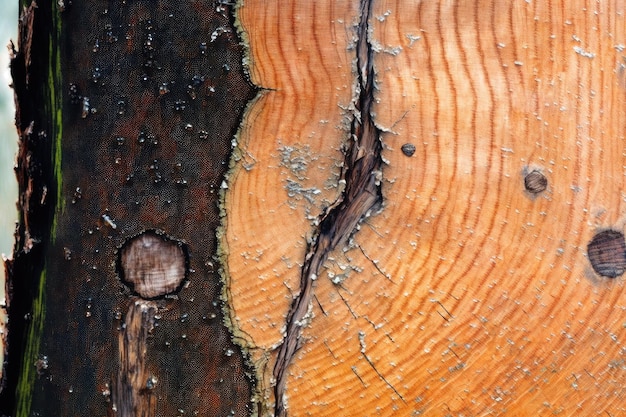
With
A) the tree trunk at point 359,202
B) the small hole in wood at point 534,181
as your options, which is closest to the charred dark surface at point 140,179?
the tree trunk at point 359,202

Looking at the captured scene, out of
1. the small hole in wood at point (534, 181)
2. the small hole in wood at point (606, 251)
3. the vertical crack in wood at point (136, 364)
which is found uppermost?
the small hole in wood at point (534, 181)

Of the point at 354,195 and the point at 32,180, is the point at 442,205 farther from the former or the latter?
the point at 32,180

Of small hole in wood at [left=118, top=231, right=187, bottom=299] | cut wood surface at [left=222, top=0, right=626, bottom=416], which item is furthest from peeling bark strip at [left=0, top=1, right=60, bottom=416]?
cut wood surface at [left=222, top=0, right=626, bottom=416]

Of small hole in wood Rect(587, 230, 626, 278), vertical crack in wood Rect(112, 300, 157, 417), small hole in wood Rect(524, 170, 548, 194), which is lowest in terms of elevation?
vertical crack in wood Rect(112, 300, 157, 417)

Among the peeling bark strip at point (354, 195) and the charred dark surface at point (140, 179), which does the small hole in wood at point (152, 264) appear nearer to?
the charred dark surface at point (140, 179)

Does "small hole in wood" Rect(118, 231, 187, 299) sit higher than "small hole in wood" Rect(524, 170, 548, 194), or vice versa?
"small hole in wood" Rect(524, 170, 548, 194)

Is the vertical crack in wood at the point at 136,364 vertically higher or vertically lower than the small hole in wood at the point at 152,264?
lower

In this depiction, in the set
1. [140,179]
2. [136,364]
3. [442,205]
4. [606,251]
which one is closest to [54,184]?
[140,179]

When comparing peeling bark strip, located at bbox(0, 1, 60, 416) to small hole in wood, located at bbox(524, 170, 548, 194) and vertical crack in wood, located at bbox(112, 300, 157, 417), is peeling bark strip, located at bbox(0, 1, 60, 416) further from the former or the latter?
small hole in wood, located at bbox(524, 170, 548, 194)
